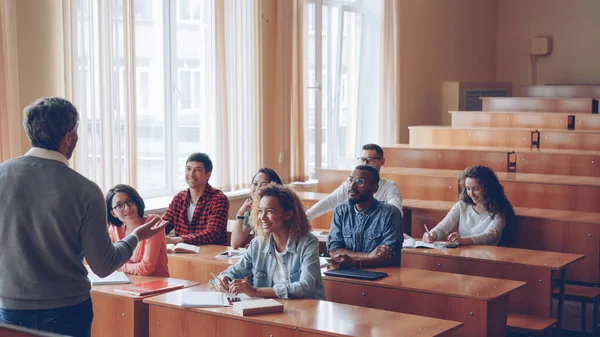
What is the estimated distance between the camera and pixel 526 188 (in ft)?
22.0

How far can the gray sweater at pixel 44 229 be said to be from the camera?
2764mm

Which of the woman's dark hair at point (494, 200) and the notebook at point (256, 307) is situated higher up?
the woman's dark hair at point (494, 200)

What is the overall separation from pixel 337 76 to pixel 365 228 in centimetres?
456

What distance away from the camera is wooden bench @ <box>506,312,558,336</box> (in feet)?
15.0

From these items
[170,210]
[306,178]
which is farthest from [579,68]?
[170,210]

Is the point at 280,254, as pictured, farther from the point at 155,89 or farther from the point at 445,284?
the point at 155,89

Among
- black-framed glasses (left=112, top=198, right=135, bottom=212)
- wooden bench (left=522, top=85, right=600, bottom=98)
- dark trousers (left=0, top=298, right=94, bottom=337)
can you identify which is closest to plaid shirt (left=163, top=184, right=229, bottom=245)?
black-framed glasses (left=112, top=198, right=135, bottom=212)

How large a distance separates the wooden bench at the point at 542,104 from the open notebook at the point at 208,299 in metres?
6.52

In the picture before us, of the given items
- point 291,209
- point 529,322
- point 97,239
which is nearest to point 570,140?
point 529,322

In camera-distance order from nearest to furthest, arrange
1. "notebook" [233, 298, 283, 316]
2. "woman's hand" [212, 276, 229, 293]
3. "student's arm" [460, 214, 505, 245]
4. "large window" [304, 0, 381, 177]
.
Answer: "notebook" [233, 298, 283, 316], "woman's hand" [212, 276, 229, 293], "student's arm" [460, 214, 505, 245], "large window" [304, 0, 381, 177]

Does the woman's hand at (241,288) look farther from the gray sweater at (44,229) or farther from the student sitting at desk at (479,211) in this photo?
the student sitting at desk at (479,211)

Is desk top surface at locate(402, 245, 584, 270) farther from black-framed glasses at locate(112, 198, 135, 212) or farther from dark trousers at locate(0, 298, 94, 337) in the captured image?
dark trousers at locate(0, 298, 94, 337)

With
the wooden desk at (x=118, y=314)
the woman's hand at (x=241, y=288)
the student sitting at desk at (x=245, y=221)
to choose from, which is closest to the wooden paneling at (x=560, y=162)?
the student sitting at desk at (x=245, y=221)

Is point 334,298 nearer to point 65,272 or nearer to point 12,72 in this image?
point 65,272
